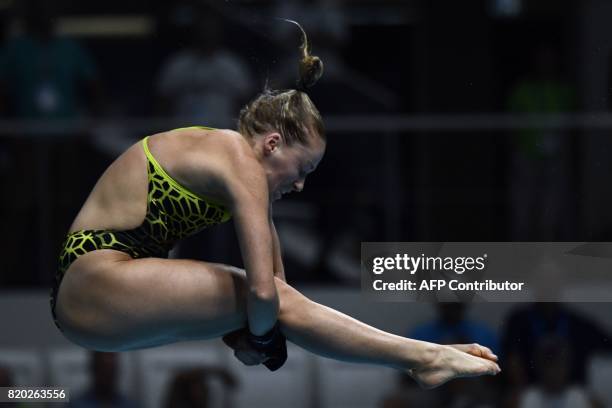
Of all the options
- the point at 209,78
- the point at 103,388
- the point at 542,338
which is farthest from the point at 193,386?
the point at 542,338

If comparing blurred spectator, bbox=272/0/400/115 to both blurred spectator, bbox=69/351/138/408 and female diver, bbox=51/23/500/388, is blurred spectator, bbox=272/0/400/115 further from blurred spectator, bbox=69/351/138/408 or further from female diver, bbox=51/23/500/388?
female diver, bbox=51/23/500/388

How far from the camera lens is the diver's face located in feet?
8.69

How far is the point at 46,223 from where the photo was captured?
437 cm

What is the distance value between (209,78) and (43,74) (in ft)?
2.35

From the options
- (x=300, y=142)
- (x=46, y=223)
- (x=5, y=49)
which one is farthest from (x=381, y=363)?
(x=5, y=49)

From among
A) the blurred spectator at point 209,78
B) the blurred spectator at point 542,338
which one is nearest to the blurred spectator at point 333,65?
the blurred spectator at point 209,78

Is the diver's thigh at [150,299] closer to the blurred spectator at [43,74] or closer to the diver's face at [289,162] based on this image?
the diver's face at [289,162]

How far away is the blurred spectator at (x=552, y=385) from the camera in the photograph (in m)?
4.11

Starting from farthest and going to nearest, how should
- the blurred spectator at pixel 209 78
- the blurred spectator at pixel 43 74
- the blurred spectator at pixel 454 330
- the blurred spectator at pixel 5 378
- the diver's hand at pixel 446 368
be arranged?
the blurred spectator at pixel 43 74 < the blurred spectator at pixel 209 78 < the blurred spectator at pixel 5 378 < the blurred spectator at pixel 454 330 < the diver's hand at pixel 446 368

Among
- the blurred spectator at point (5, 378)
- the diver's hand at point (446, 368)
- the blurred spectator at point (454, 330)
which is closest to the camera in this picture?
the diver's hand at point (446, 368)

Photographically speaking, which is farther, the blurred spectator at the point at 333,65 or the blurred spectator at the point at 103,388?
the blurred spectator at the point at 333,65

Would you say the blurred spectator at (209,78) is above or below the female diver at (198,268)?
above

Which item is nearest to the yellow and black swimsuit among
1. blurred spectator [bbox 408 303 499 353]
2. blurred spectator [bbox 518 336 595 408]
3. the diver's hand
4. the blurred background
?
the diver's hand

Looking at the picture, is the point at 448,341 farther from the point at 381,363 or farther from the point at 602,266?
the point at 381,363
